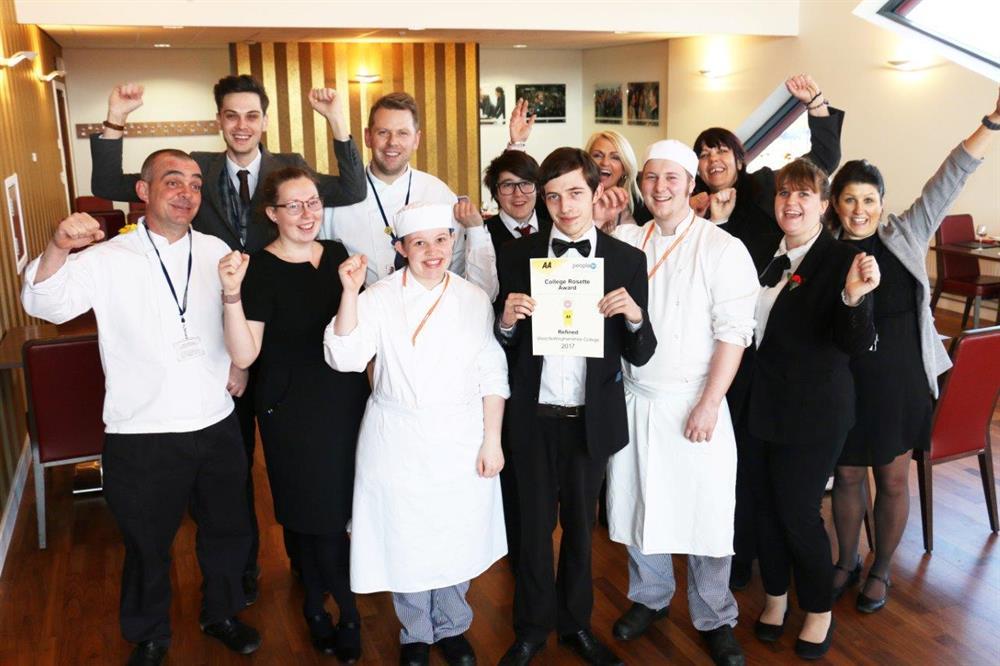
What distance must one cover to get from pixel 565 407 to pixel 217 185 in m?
1.64

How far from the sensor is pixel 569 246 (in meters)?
2.81

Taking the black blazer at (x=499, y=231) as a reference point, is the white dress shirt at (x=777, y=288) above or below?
below

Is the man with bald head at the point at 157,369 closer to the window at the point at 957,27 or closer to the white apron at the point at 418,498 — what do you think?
the white apron at the point at 418,498

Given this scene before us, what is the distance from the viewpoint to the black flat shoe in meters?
3.27

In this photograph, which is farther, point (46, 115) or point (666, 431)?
point (46, 115)

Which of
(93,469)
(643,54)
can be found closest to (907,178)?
(643,54)

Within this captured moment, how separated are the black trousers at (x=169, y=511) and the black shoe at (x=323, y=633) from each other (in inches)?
12.0

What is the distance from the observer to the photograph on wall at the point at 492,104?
613 inches

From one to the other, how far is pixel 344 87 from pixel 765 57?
5911 millimetres

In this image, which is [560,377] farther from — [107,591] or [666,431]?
[107,591]

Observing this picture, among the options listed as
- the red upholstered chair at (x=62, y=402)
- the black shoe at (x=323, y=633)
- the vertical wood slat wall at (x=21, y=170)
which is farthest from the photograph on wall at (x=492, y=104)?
the black shoe at (x=323, y=633)

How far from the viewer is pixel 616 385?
2.93 metres

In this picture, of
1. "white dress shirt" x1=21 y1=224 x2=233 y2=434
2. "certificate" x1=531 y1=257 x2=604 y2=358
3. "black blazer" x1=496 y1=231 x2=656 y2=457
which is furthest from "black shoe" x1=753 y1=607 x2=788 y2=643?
"white dress shirt" x1=21 y1=224 x2=233 y2=434

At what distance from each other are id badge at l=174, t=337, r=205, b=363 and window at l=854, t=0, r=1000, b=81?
7.76 meters
